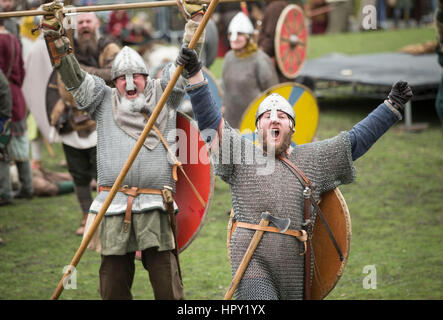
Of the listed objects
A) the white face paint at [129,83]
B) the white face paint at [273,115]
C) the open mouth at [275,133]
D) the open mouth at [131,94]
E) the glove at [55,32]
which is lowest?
the open mouth at [275,133]

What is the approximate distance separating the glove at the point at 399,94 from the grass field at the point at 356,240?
1683mm

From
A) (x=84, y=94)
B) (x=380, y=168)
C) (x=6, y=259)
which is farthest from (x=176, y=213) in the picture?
(x=380, y=168)

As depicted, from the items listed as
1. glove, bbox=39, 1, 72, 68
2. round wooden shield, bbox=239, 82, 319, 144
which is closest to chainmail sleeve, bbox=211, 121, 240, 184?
glove, bbox=39, 1, 72, 68

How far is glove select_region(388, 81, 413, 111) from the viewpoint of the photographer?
362 cm

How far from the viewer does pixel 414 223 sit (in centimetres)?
629

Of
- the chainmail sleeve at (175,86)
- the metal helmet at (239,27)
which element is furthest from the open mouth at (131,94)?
the metal helmet at (239,27)

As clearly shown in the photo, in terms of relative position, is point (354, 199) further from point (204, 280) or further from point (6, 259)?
point (6, 259)

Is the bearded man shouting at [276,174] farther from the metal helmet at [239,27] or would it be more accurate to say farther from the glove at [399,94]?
the metal helmet at [239,27]

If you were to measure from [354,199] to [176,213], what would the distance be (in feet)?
10.6

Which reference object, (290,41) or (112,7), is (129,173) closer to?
(112,7)

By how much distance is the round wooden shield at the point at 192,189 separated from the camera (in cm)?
448

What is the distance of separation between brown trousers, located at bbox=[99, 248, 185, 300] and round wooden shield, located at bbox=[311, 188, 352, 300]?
0.84m

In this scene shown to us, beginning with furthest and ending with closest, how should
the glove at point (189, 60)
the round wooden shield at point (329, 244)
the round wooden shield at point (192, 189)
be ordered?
the round wooden shield at point (192, 189) → the round wooden shield at point (329, 244) → the glove at point (189, 60)

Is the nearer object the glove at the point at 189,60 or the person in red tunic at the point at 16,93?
the glove at the point at 189,60
